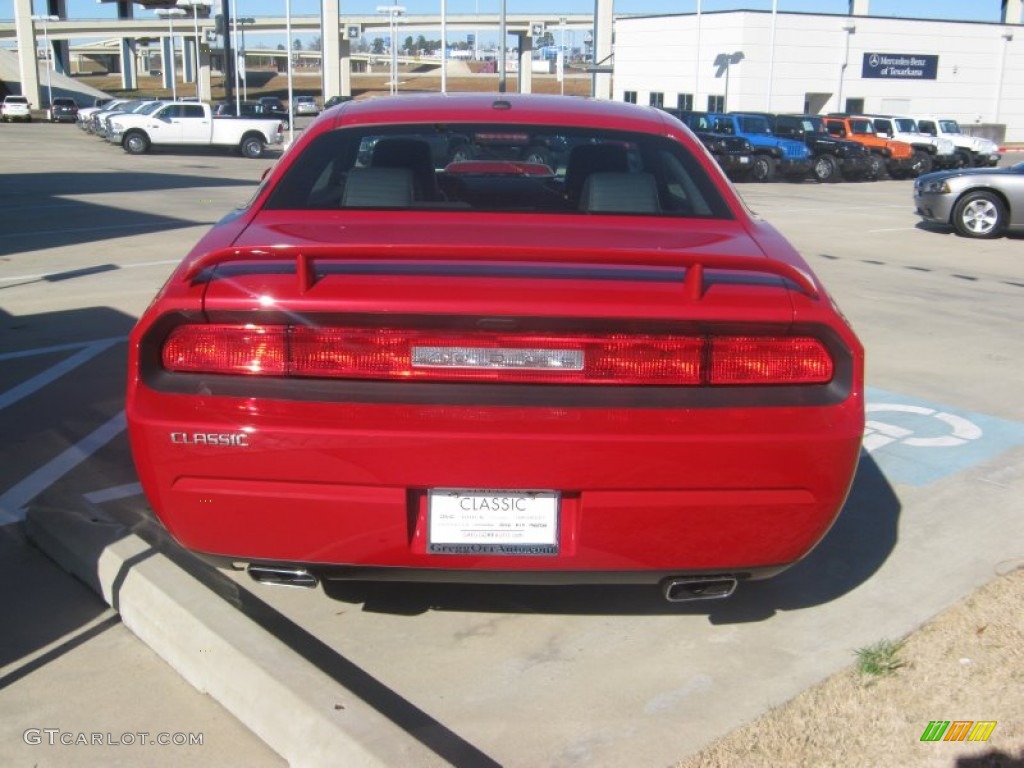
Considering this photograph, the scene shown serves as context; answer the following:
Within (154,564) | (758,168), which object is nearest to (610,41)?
(758,168)

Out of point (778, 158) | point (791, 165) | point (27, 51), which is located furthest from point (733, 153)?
point (27, 51)

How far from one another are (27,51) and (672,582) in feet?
252

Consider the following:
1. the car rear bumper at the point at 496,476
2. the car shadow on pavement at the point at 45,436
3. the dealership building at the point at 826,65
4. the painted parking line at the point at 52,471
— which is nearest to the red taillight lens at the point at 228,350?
the car rear bumper at the point at 496,476

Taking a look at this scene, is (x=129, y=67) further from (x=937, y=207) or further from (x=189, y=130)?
(x=937, y=207)

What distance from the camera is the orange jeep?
29.7 metres

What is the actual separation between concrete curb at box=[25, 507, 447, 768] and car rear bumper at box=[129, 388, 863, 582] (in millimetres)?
327

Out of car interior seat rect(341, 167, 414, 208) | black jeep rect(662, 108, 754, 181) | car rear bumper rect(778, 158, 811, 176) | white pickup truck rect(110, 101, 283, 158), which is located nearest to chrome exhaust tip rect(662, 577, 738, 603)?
car interior seat rect(341, 167, 414, 208)

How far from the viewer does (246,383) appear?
294cm

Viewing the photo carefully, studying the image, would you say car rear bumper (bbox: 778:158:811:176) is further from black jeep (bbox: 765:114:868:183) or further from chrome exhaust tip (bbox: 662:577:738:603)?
chrome exhaust tip (bbox: 662:577:738:603)

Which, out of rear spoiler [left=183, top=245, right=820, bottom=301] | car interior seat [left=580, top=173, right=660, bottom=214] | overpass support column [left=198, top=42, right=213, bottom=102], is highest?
overpass support column [left=198, top=42, right=213, bottom=102]

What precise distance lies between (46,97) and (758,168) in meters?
61.6

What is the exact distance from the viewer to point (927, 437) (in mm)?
5852

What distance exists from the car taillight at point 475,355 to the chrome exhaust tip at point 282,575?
583 millimetres

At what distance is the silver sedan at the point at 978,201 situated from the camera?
1588 centimetres
